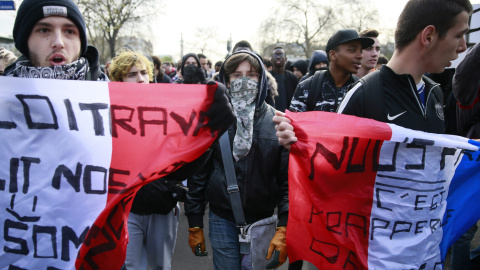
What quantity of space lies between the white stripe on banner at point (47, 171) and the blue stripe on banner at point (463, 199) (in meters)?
1.70

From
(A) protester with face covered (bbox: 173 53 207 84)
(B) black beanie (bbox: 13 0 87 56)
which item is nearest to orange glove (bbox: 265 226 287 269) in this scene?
(B) black beanie (bbox: 13 0 87 56)

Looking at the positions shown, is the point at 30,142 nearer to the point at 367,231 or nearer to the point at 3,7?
the point at 367,231

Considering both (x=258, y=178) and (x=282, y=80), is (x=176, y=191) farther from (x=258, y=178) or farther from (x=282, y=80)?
(x=282, y=80)

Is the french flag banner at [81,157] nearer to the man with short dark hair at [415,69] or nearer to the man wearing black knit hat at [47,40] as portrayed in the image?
the man wearing black knit hat at [47,40]

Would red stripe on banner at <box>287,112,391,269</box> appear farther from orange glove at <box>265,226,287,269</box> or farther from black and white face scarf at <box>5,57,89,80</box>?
black and white face scarf at <box>5,57,89,80</box>

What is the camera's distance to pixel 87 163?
140cm

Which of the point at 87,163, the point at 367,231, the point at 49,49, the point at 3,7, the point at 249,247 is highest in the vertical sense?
the point at 3,7

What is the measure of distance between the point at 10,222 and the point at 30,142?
0.31 meters

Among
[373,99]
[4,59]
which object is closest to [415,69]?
[373,99]

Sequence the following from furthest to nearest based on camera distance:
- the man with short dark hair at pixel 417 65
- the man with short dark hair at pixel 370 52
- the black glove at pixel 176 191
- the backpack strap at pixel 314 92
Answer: the man with short dark hair at pixel 370 52 → the backpack strap at pixel 314 92 → the black glove at pixel 176 191 → the man with short dark hair at pixel 417 65

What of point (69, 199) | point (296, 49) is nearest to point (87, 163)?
point (69, 199)

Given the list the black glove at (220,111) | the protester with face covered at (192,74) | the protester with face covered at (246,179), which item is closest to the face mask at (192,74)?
the protester with face covered at (192,74)

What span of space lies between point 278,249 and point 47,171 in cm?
133

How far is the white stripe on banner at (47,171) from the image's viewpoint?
4.33 feet
